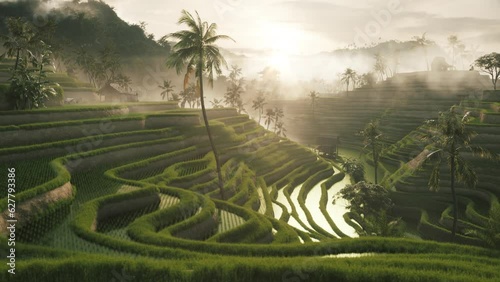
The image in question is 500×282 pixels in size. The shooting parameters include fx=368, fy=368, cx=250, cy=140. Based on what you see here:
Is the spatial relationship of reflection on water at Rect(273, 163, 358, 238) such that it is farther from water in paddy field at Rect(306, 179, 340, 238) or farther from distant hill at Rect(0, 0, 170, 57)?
distant hill at Rect(0, 0, 170, 57)

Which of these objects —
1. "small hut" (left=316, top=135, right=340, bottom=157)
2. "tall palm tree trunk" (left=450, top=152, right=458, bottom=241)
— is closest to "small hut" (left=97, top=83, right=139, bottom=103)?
"small hut" (left=316, top=135, right=340, bottom=157)

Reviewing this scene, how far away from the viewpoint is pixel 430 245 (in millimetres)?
22094

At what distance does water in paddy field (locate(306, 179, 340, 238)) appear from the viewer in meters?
46.7

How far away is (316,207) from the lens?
2122 inches

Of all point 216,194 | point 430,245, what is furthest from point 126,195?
point 430,245

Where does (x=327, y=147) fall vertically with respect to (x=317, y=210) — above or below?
above

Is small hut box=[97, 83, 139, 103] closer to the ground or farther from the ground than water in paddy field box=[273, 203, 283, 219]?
farther from the ground

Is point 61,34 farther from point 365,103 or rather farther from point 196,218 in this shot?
point 196,218

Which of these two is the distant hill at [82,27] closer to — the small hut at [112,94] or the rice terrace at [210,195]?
the small hut at [112,94]

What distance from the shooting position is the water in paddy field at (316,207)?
46.7 m

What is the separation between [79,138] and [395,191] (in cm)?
4333

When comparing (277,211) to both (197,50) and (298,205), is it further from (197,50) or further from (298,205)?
(197,50)

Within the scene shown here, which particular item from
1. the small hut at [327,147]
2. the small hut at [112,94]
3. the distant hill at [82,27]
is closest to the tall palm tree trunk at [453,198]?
the small hut at [327,147]

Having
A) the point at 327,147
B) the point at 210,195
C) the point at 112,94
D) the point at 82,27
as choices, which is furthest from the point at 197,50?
the point at 82,27
